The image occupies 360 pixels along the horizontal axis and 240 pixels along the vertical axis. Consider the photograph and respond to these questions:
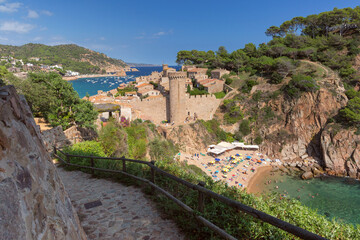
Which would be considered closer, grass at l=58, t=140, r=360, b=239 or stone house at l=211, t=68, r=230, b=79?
grass at l=58, t=140, r=360, b=239

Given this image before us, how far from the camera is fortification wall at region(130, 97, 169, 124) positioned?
27469 mm

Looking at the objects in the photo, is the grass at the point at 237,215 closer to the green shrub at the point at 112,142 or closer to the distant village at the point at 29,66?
the green shrub at the point at 112,142

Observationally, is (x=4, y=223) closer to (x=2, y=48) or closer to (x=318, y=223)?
(x=318, y=223)

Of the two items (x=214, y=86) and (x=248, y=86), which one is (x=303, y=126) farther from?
(x=214, y=86)

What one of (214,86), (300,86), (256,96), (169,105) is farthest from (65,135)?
(300,86)

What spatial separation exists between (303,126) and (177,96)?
804 inches

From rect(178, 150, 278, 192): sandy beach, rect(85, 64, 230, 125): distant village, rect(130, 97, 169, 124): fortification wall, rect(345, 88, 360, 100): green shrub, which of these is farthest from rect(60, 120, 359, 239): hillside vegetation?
rect(345, 88, 360, 100): green shrub

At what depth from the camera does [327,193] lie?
74.1 feet

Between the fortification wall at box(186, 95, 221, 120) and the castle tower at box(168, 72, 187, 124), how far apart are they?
1432 millimetres

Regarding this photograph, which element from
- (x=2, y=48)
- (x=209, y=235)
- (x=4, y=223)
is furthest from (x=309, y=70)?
(x=2, y=48)

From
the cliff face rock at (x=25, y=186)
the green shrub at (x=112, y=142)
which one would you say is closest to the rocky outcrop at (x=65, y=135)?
the green shrub at (x=112, y=142)

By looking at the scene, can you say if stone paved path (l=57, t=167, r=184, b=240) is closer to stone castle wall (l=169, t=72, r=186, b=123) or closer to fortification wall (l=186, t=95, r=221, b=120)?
stone castle wall (l=169, t=72, r=186, b=123)

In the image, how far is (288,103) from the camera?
109 ft

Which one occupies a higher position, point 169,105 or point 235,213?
point 169,105
